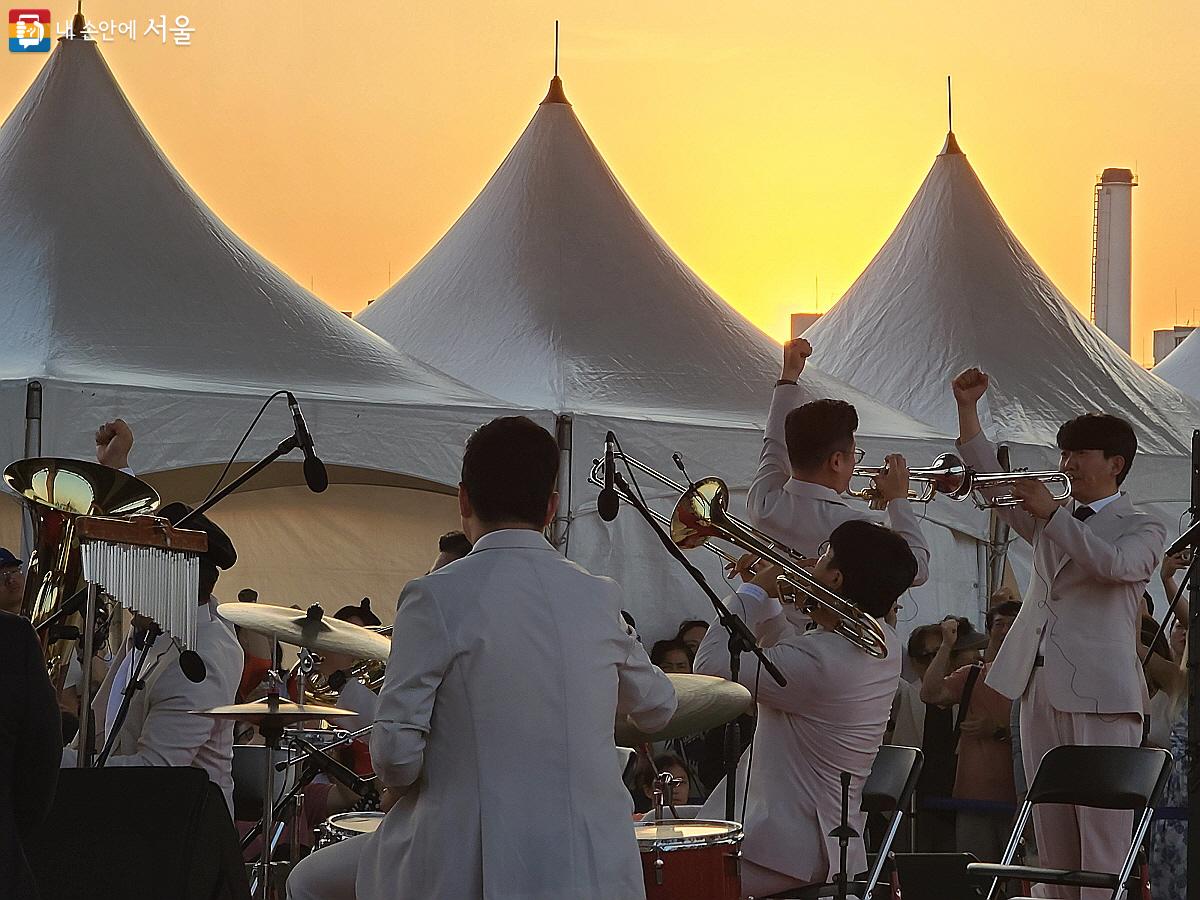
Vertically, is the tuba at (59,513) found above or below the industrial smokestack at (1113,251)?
below

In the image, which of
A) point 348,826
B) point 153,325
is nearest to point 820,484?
point 348,826

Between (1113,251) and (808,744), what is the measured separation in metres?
24.5

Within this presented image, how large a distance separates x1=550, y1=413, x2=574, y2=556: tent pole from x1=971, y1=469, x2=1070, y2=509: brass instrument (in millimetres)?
4286

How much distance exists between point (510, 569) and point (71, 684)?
18.2 ft

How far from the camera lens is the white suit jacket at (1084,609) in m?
5.71

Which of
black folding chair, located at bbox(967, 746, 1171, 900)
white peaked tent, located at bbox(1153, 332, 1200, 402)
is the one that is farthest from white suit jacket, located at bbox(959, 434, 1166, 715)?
white peaked tent, located at bbox(1153, 332, 1200, 402)

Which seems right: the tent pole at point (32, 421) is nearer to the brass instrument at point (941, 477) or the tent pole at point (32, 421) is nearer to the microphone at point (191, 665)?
the microphone at point (191, 665)

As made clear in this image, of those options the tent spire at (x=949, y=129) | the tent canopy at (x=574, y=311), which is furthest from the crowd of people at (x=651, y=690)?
the tent spire at (x=949, y=129)

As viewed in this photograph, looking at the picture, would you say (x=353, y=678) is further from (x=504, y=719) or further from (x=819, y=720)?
(x=504, y=719)

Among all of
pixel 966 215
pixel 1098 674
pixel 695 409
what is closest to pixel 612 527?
pixel 695 409

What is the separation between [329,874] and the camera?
12.3 feet

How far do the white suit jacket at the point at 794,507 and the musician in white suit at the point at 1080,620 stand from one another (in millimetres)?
521

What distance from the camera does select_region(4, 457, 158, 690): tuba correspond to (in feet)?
16.1

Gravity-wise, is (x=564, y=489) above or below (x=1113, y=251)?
below
